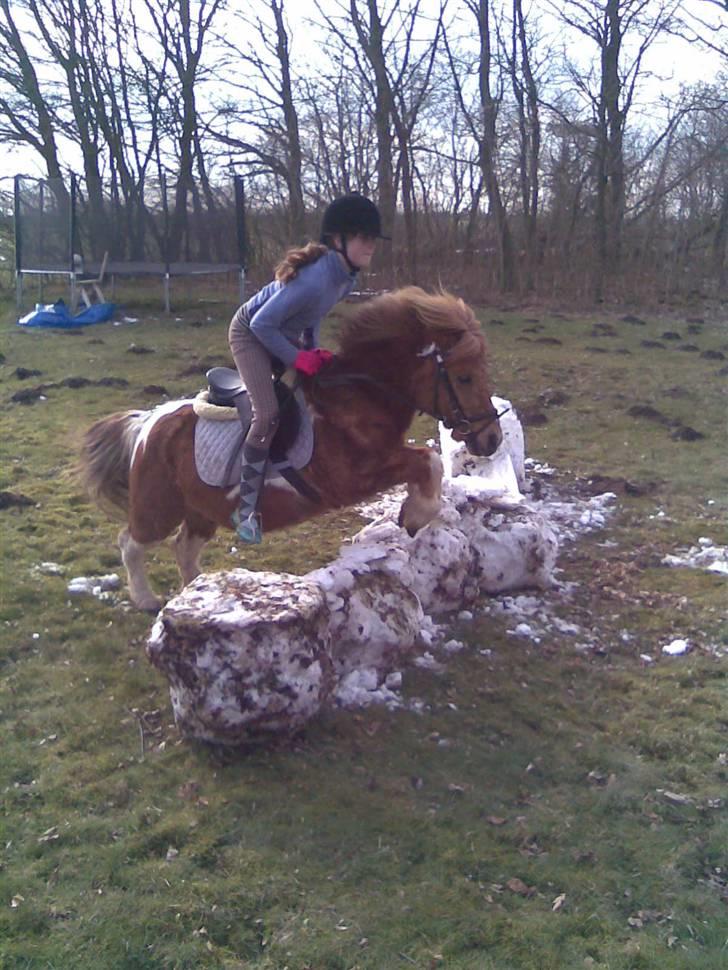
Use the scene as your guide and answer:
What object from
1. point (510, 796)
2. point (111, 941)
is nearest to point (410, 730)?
point (510, 796)

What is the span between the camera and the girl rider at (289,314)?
4355mm

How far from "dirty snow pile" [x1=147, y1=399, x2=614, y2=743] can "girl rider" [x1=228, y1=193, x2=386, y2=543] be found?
61 centimetres

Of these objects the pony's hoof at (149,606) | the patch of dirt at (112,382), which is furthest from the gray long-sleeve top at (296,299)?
the patch of dirt at (112,382)

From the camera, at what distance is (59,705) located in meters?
4.48

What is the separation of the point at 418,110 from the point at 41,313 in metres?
13.5

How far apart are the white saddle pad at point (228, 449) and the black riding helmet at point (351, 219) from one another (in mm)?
900

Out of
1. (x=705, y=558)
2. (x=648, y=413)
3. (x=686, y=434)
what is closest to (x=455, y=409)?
(x=705, y=558)

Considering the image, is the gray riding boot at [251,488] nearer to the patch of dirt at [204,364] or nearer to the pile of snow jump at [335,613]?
the pile of snow jump at [335,613]

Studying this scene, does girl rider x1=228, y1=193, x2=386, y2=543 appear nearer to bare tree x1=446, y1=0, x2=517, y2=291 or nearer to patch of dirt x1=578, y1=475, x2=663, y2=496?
patch of dirt x1=578, y1=475, x2=663, y2=496

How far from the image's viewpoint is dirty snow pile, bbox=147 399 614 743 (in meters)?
3.89

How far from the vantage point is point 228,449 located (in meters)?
4.79

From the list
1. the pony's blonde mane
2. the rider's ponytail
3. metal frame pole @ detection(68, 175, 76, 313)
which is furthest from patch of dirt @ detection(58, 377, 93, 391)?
the rider's ponytail

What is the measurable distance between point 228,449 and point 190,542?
1.10 metres

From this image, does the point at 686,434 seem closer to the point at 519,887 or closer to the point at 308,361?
the point at 308,361
